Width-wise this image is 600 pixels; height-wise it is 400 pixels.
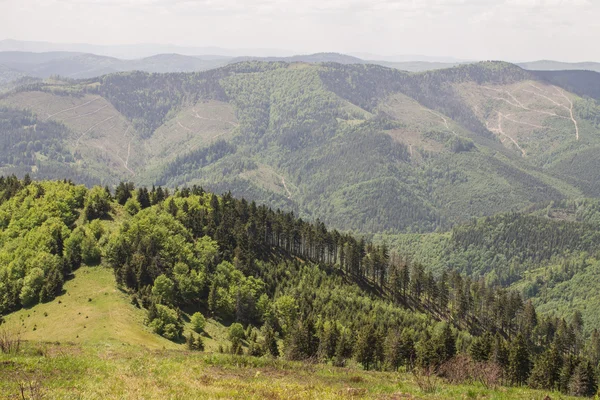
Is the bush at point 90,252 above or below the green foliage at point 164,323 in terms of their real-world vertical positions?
above

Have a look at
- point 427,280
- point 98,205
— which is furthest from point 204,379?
point 427,280

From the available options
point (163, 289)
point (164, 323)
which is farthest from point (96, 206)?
point (164, 323)

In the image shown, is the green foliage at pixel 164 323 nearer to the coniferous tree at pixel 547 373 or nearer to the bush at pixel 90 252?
the bush at pixel 90 252

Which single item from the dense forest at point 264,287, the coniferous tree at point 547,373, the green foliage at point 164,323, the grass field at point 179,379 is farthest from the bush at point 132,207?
the coniferous tree at point 547,373

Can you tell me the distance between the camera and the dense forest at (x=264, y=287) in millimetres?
97375

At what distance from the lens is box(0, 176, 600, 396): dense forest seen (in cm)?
9738

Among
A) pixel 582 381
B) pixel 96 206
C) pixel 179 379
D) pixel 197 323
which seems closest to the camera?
pixel 179 379

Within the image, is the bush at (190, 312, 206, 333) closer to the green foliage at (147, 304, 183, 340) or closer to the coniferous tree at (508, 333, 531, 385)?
the green foliage at (147, 304, 183, 340)

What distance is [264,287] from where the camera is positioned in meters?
136

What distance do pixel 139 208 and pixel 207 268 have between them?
3971 centimetres

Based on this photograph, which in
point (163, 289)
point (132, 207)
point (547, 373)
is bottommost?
point (547, 373)

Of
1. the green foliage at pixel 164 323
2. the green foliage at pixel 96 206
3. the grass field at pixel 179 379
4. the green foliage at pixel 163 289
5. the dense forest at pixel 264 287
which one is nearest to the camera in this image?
the grass field at pixel 179 379

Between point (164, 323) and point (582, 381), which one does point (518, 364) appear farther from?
point (164, 323)

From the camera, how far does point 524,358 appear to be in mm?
100625
